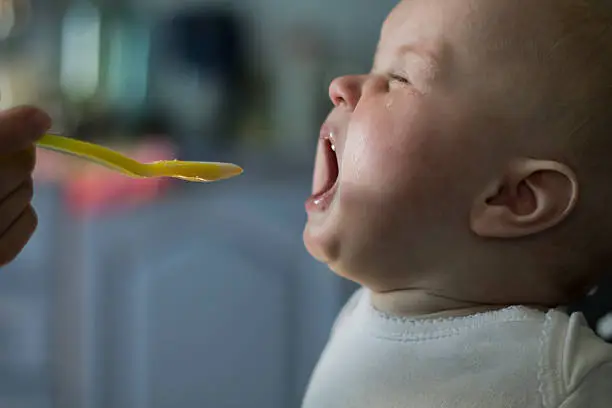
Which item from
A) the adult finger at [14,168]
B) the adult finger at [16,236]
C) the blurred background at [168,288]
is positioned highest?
the adult finger at [14,168]

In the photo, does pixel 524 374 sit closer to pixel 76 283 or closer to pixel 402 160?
pixel 402 160

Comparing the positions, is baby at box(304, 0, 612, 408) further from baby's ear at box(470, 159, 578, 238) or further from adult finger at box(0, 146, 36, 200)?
adult finger at box(0, 146, 36, 200)

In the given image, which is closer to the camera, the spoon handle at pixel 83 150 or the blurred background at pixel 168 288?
the spoon handle at pixel 83 150

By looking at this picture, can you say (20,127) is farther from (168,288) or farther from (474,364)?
(168,288)

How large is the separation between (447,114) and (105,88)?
4.60ft

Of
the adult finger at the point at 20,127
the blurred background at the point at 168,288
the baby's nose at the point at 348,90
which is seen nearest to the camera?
the adult finger at the point at 20,127

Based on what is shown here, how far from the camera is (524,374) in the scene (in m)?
0.58

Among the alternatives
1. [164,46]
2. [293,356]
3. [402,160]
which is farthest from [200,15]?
[402,160]

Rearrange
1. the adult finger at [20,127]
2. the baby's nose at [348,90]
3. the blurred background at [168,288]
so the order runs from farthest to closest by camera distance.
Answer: the blurred background at [168,288]
the baby's nose at [348,90]
the adult finger at [20,127]

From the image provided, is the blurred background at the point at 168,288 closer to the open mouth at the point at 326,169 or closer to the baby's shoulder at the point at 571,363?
the open mouth at the point at 326,169

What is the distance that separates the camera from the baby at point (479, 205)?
585 mm

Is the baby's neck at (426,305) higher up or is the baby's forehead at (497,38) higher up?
the baby's forehead at (497,38)

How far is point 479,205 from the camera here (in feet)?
2.02

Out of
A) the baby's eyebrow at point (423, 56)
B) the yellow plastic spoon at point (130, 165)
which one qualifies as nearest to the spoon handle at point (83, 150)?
the yellow plastic spoon at point (130, 165)
